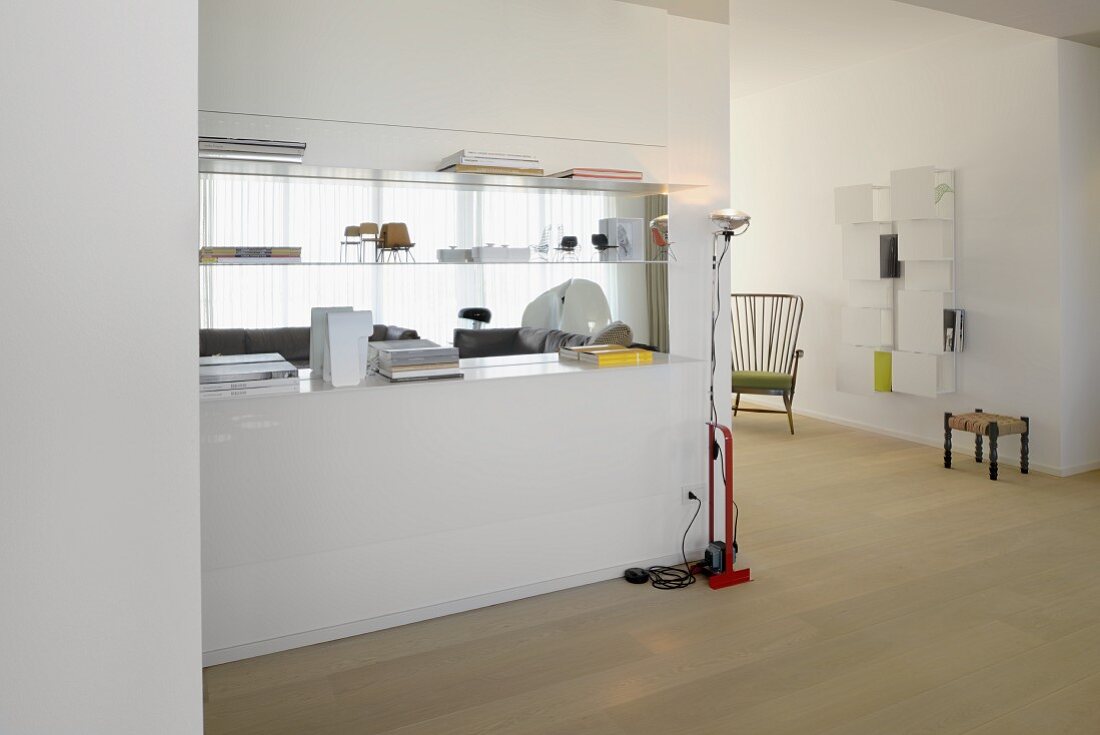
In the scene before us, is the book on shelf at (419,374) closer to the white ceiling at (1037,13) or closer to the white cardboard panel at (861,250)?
the white ceiling at (1037,13)

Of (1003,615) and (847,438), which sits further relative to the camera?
(847,438)

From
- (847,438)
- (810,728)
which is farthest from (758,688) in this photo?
(847,438)

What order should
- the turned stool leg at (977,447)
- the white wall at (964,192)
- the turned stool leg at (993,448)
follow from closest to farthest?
the turned stool leg at (993,448), the white wall at (964,192), the turned stool leg at (977,447)

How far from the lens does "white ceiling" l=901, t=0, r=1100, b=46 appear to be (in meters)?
4.25

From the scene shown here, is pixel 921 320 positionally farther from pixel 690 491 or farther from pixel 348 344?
pixel 348 344

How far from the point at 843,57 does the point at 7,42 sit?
621 centimetres

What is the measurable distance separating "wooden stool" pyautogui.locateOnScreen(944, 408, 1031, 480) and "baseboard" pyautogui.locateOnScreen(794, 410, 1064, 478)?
171 mm

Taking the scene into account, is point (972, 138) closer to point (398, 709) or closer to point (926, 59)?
point (926, 59)

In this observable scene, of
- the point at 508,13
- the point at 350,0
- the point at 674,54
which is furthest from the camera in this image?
the point at 674,54

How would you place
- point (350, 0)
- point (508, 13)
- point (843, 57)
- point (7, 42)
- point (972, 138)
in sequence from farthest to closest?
point (843, 57) < point (972, 138) < point (508, 13) < point (350, 0) < point (7, 42)

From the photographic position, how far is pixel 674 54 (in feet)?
12.1

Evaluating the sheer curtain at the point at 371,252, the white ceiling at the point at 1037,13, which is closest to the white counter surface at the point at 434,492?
the sheer curtain at the point at 371,252

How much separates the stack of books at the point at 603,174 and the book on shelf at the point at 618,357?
2.42 feet

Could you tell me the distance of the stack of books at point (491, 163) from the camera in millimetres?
3166
